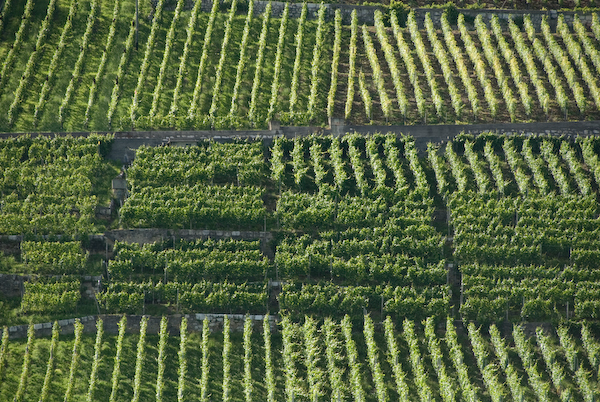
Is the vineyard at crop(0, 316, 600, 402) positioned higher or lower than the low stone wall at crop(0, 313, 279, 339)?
lower

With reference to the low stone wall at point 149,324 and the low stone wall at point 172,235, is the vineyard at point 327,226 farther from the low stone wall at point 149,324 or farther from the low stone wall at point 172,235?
the low stone wall at point 149,324

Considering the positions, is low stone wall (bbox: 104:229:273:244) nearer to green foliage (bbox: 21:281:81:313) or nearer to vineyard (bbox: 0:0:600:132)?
green foliage (bbox: 21:281:81:313)

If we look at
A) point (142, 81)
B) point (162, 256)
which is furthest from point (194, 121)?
point (162, 256)

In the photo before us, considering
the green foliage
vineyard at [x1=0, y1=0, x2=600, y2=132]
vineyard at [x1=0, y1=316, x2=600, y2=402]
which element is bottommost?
vineyard at [x1=0, y1=316, x2=600, y2=402]

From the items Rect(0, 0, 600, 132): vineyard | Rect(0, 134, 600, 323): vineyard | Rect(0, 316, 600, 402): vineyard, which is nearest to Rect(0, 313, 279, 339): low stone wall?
Rect(0, 316, 600, 402): vineyard

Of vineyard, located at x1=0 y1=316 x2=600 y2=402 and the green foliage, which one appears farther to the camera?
the green foliage

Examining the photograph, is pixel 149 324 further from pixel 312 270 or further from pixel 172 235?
pixel 312 270

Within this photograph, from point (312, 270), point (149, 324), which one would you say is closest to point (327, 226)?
point (312, 270)

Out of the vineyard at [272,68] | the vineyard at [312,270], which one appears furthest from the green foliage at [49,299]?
the vineyard at [272,68]
